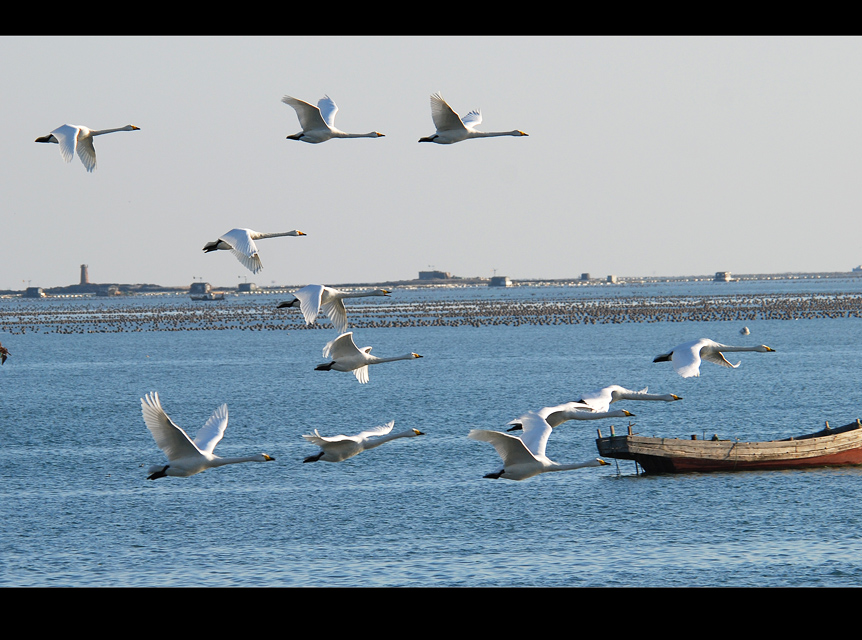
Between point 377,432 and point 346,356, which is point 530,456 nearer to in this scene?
point 377,432

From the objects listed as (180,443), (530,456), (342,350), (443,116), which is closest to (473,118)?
(443,116)

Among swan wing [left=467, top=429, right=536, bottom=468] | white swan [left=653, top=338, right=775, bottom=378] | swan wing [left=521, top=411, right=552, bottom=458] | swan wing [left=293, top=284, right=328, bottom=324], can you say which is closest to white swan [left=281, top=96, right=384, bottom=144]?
swan wing [left=293, top=284, right=328, bottom=324]

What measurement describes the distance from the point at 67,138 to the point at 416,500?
38705 millimetres

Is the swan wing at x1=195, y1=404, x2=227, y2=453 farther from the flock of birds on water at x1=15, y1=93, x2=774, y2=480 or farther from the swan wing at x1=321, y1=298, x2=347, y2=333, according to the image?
the swan wing at x1=321, y1=298, x2=347, y2=333

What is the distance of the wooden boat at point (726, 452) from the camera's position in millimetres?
58219

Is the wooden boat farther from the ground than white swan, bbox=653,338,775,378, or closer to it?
closer to it

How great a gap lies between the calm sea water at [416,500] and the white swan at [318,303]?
23.5 meters

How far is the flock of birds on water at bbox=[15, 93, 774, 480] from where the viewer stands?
17.3 meters

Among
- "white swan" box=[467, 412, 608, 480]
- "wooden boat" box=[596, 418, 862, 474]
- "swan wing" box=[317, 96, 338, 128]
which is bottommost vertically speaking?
"wooden boat" box=[596, 418, 862, 474]

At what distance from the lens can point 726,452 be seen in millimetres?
59219

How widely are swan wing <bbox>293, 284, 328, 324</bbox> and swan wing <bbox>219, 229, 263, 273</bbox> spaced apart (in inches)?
34.6

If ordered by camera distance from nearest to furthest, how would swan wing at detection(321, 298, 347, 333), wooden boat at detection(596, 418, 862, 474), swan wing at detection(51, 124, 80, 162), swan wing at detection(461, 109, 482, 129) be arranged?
1. swan wing at detection(51, 124, 80, 162)
2. swan wing at detection(321, 298, 347, 333)
3. swan wing at detection(461, 109, 482, 129)
4. wooden boat at detection(596, 418, 862, 474)

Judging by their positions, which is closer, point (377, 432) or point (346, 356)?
point (377, 432)
